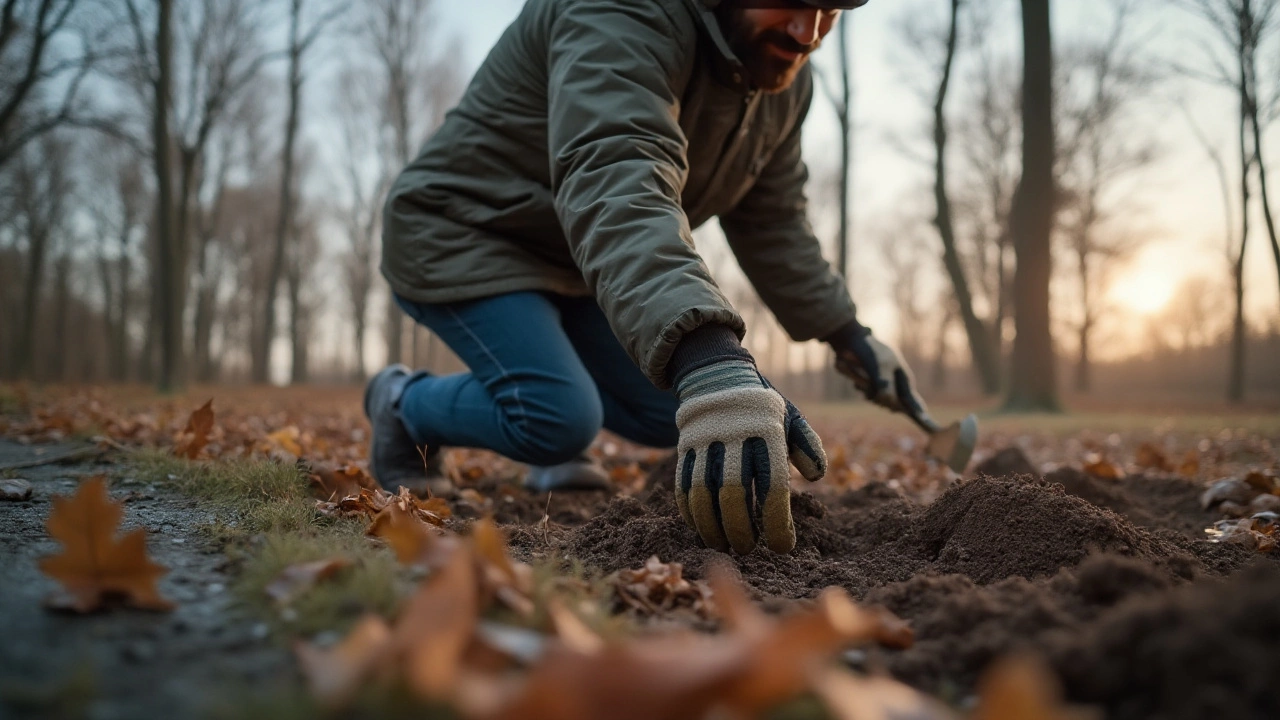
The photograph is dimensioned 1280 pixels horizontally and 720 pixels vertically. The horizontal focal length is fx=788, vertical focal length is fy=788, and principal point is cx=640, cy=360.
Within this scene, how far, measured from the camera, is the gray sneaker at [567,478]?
2953mm

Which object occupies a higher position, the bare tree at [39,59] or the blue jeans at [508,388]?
the bare tree at [39,59]

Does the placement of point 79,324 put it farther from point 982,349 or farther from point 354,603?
point 354,603

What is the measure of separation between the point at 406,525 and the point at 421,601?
0.78ft

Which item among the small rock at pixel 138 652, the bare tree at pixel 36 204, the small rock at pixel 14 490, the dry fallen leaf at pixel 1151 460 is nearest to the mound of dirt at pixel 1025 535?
the small rock at pixel 138 652

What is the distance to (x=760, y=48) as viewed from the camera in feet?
7.18

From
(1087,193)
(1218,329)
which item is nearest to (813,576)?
(1087,193)

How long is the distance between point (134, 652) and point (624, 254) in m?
1.14

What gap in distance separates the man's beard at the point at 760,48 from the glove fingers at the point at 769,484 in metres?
1.23

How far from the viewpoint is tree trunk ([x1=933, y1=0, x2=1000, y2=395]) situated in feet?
45.1

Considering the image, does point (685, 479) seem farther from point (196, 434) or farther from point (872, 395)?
point (196, 434)

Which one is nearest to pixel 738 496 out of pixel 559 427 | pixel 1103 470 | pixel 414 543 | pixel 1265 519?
pixel 414 543

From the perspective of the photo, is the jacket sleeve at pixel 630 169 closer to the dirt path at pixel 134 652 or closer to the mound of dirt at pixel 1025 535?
the mound of dirt at pixel 1025 535

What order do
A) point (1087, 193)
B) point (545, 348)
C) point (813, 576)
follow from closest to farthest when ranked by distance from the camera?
point (813, 576) → point (545, 348) → point (1087, 193)

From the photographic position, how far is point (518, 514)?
8.18ft
